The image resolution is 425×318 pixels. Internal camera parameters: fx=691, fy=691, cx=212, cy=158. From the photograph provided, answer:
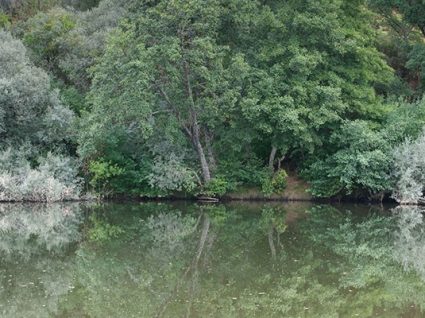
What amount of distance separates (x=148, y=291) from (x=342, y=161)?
56.0 ft

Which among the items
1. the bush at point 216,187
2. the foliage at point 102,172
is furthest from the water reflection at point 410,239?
the foliage at point 102,172

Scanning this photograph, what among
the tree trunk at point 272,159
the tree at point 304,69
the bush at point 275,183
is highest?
the tree at point 304,69

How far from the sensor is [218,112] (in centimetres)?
3002

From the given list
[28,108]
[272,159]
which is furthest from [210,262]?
[28,108]

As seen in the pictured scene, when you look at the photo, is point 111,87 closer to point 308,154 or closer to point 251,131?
point 251,131

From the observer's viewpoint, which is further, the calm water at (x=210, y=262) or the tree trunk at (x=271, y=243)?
the tree trunk at (x=271, y=243)

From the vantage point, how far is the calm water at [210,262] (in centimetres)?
1370

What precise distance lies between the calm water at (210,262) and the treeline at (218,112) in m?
2.53

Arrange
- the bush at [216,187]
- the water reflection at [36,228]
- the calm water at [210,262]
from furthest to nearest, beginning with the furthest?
1. the bush at [216,187]
2. the water reflection at [36,228]
3. the calm water at [210,262]

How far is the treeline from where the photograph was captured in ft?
96.5

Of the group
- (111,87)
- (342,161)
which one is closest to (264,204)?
(342,161)

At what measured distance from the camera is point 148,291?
14.8 metres

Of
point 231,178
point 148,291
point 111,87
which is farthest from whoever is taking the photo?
point 231,178

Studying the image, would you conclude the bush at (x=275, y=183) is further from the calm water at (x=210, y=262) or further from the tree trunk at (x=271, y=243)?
the tree trunk at (x=271, y=243)
